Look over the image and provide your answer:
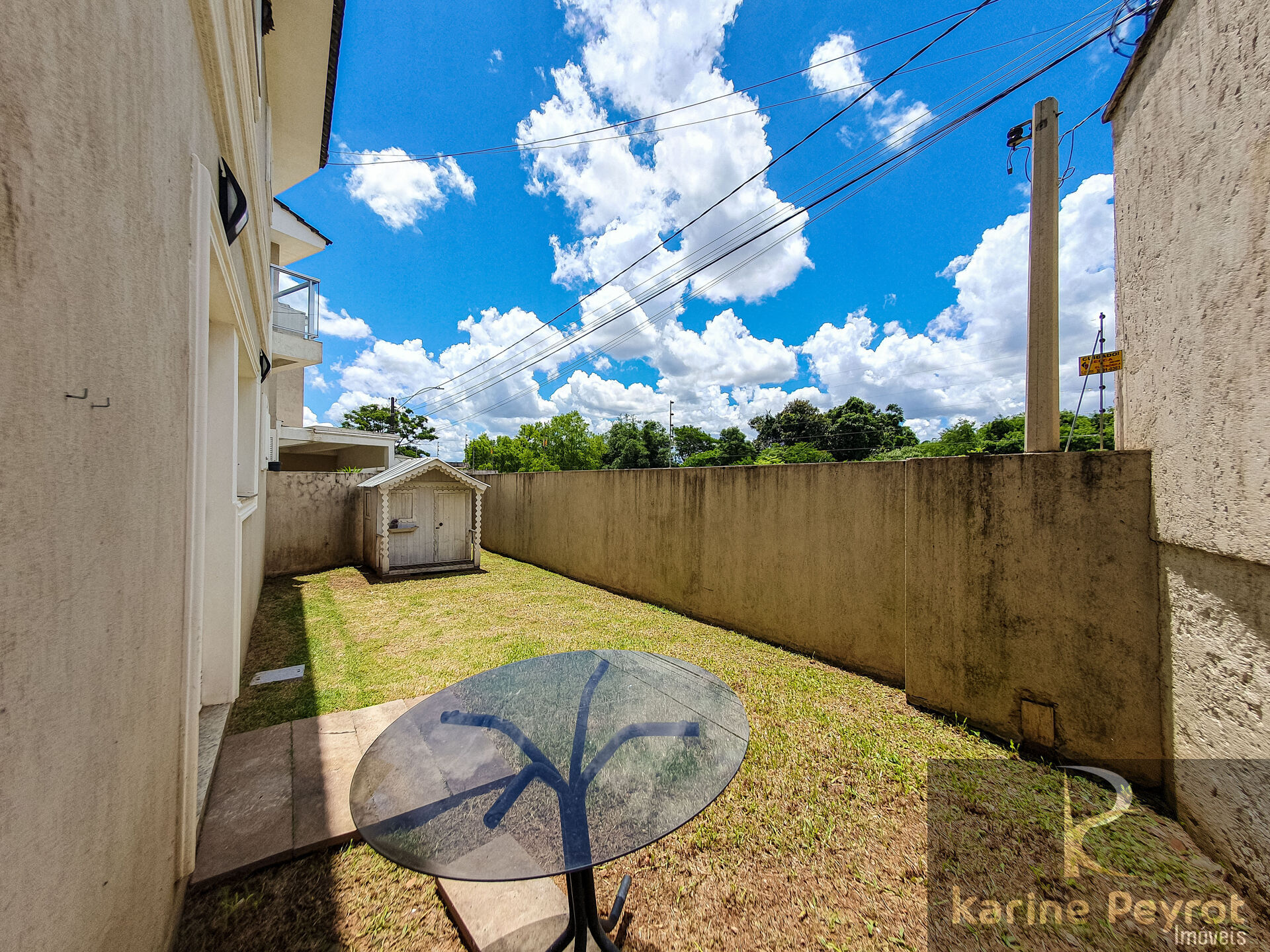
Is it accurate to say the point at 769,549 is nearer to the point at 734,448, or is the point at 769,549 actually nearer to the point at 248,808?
the point at 248,808

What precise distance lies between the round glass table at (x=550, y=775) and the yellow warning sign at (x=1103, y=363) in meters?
3.42

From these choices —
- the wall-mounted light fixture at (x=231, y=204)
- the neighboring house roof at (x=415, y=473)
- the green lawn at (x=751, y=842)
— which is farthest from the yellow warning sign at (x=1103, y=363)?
the neighboring house roof at (x=415, y=473)

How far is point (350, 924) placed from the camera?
1809 mm

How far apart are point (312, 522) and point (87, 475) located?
911cm

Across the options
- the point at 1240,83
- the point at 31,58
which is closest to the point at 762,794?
the point at 31,58

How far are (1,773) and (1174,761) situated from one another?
14.4ft

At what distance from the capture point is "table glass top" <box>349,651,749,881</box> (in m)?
1.19

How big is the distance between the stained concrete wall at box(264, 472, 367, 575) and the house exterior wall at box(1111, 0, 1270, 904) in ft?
33.9

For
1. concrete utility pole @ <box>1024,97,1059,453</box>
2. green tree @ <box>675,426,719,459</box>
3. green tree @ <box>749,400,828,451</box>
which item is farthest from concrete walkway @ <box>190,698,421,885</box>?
green tree @ <box>675,426,719,459</box>

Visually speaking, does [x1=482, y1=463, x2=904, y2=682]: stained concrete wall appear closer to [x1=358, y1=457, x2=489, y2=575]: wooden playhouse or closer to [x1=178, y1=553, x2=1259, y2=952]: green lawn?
[x1=178, y1=553, x2=1259, y2=952]: green lawn

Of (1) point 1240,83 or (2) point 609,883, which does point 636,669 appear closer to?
(2) point 609,883

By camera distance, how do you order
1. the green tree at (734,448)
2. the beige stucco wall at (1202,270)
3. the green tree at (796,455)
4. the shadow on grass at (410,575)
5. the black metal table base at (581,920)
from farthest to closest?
the green tree at (734,448)
the green tree at (796,455)
the shadow on grass at (410,575)
the beige stucco wall at (1202,270)
the black metal table base at (581,920)

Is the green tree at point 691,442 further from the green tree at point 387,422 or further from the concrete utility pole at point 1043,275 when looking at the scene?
the concrete utility pole at point 1043,275

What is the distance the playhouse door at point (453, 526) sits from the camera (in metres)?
8.96
